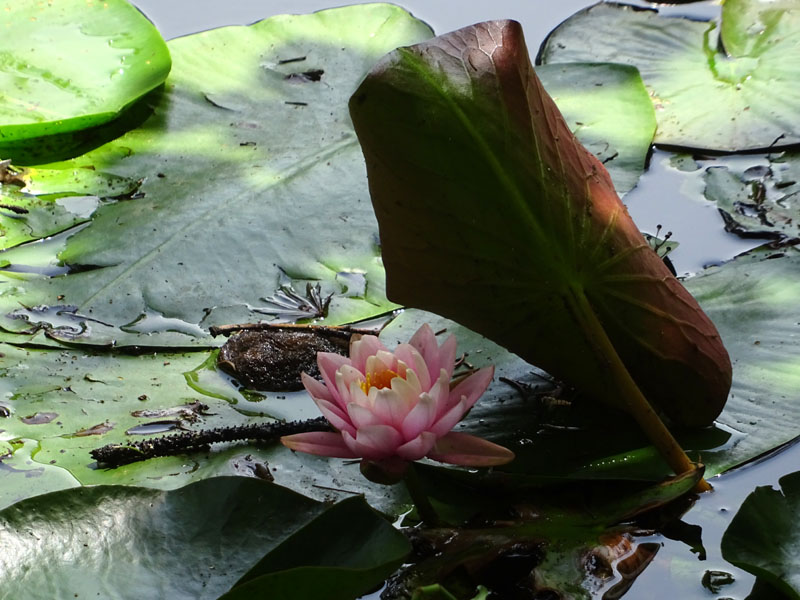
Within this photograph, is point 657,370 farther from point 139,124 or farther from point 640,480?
point 139,124

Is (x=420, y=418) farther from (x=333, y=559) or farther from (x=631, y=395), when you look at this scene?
(x=631, y=395)

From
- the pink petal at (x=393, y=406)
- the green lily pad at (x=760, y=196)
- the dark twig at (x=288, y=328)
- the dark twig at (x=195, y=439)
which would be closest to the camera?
the pink petal at (x=393, y=406)

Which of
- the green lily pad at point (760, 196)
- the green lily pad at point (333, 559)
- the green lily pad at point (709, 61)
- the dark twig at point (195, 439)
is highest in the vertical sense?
the green lily pad at point (709, 61)

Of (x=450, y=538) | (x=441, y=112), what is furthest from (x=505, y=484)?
(x=441, y=112)

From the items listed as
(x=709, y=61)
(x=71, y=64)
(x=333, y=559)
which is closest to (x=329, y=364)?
(x=333, y=559)

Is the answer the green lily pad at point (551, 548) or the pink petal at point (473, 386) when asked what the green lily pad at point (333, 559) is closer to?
the green lily pad at point (551, 548)

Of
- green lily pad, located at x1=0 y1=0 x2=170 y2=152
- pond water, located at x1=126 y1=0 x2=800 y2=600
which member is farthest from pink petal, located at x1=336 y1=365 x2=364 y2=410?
green lily pad, located at x1=0 y1=0 x2=170 y2=152

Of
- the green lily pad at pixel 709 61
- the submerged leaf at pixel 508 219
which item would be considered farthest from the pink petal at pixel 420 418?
the green lily pad at pixel 709 61

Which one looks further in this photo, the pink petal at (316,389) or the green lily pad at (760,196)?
the green lily pad at (760,196)
